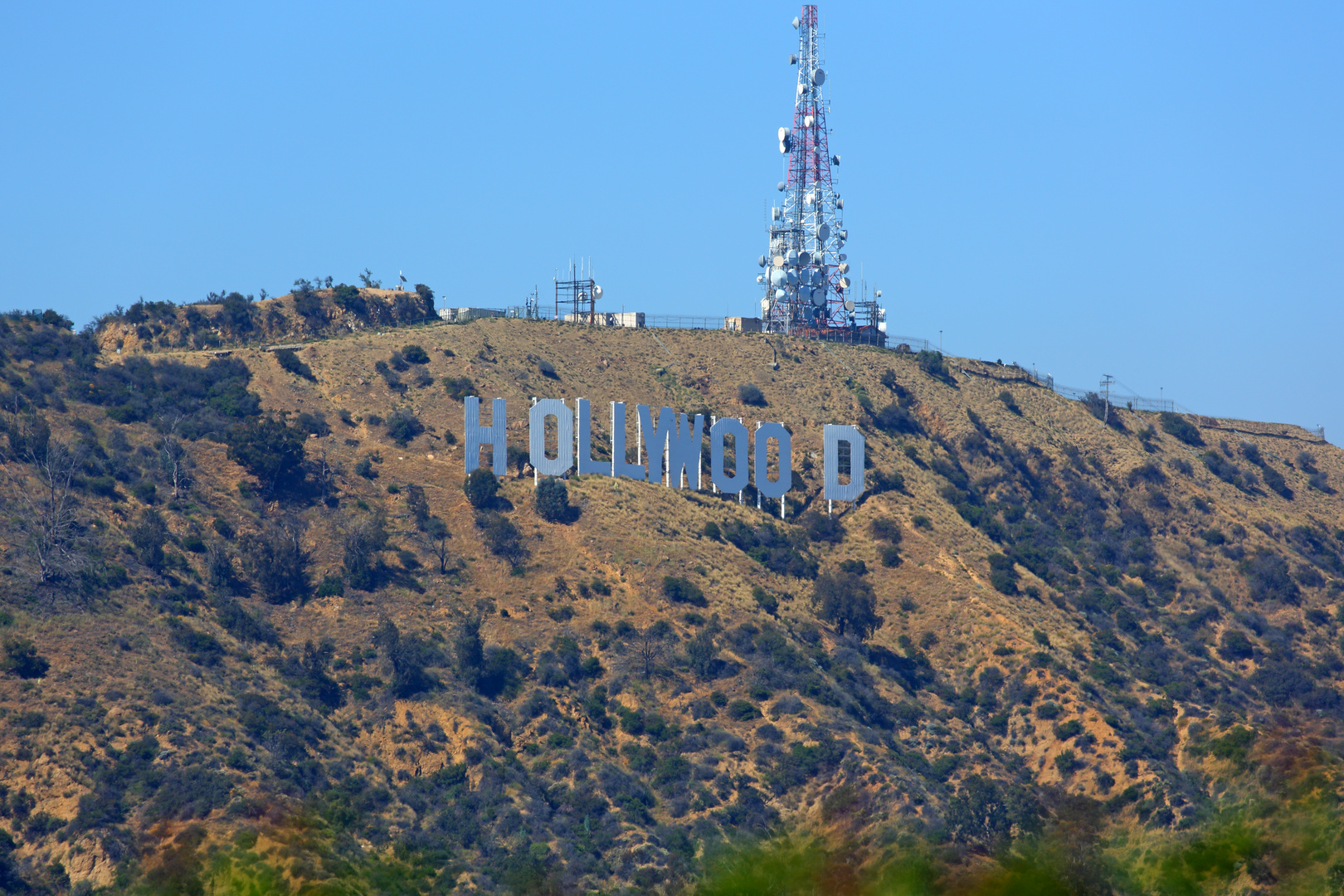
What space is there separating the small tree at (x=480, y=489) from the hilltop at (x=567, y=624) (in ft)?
1.07

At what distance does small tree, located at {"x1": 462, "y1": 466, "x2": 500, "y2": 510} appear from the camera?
7188cm

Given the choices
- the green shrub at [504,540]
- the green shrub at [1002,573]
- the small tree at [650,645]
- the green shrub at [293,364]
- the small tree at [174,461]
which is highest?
the green shrub at [293,364]

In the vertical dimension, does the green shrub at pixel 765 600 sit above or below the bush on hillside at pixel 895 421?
below

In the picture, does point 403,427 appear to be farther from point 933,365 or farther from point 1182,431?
point 1182,431

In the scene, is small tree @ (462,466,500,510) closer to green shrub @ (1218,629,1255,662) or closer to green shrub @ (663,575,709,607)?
green shrub @ (663,575,709,607)

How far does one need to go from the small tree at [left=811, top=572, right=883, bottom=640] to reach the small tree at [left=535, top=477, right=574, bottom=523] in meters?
12.6

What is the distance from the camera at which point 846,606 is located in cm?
A: 7250

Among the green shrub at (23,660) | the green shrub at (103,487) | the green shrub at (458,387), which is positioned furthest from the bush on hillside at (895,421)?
the green shrub at (23,660)

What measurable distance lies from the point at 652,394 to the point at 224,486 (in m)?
26.1

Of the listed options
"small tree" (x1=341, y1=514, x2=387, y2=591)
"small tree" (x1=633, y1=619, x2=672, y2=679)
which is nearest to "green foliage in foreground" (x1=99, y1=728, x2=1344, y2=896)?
"small tree" (x1=633, y1=619, x2=672, y2=679)

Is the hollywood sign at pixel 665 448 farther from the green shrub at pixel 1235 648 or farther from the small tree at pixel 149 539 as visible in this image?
the green shrub at pixel 1235 648

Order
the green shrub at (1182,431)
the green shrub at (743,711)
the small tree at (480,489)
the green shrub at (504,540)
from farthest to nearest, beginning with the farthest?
the green shrub at (1182,431), the small tree at (480,489), the green shrub at (504,540), the green shrub at (743,711)

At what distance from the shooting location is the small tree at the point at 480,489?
71.9m

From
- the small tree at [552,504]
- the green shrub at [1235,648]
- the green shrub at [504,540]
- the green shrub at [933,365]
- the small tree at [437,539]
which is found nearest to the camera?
the small tree at [437,539]
